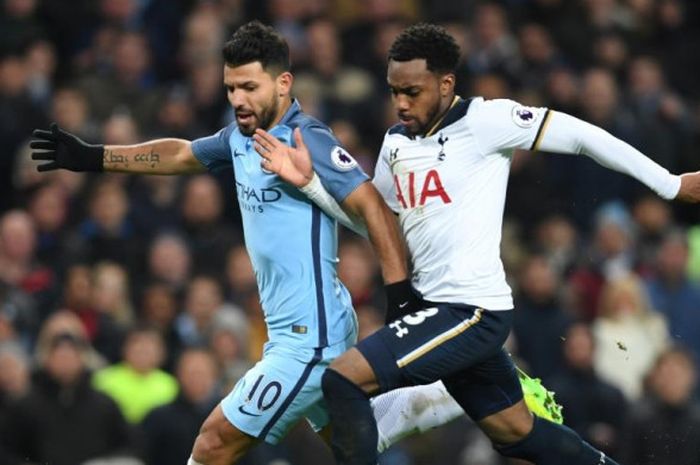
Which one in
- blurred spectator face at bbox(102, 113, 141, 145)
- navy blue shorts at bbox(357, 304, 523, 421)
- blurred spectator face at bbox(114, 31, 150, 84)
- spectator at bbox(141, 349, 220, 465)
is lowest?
spectator at bbox(141, 349, 220, 465)

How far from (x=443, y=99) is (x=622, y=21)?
333 inches

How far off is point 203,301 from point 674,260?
11.5ft

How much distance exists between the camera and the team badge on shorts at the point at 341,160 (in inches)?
292

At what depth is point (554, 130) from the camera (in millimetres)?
7371

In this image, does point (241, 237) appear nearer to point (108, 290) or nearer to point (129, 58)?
point (108, 290)

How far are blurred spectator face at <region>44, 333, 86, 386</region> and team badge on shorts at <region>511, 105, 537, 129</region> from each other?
418 cm

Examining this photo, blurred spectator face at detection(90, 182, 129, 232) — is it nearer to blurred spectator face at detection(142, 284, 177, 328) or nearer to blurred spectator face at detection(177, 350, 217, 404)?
blurred spectator face at detection(142, 284, 177, 328)

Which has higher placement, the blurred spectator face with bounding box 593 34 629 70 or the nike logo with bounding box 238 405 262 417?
the blurred spectator face with bounding box 593 34 629 70

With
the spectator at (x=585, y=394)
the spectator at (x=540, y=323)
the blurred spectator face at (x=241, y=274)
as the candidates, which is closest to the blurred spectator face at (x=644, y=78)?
the spectator at (x=540, y=323)

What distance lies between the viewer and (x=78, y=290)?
11562 mm

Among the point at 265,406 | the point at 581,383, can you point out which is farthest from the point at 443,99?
the point at 581,383

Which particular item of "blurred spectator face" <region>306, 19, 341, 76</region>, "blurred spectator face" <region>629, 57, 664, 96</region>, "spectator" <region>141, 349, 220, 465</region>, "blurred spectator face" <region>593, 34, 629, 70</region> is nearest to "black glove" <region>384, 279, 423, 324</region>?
"spectator" <region>141, 349, 220, 465</region>

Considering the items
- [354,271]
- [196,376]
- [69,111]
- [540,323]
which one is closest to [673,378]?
[540,323]

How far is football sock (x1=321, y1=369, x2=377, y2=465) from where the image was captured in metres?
7.13
